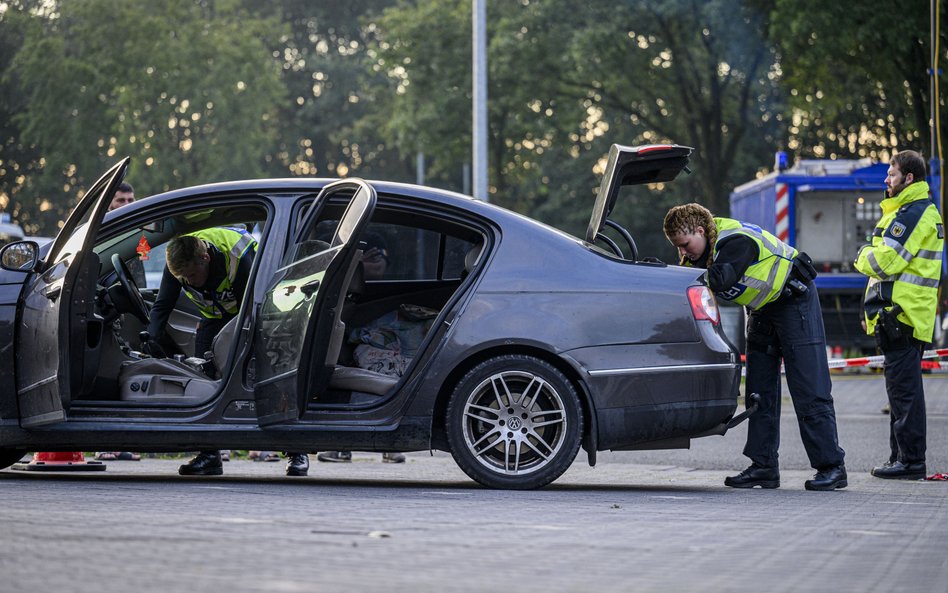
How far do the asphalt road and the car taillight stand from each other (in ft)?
2.91

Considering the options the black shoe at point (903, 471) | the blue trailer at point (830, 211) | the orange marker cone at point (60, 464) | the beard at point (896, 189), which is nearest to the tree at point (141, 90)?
the blue trailer at point (830, 211)

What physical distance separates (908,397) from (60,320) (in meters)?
4.71

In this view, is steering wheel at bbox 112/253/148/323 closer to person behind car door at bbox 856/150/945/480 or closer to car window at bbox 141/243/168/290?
car window at bbox 141/243/168/290

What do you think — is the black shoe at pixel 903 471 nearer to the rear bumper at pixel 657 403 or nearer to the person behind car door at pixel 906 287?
the person behind car door at pixel 906 287

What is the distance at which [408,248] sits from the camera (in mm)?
8633

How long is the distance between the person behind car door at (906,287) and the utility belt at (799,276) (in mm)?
757

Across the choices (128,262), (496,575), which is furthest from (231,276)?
(496,575)

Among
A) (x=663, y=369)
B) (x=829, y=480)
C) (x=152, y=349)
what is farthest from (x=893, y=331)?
(x=152, y=349)

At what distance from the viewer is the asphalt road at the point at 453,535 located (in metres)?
4.42

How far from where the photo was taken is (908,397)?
901cm

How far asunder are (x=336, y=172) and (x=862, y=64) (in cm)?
3248

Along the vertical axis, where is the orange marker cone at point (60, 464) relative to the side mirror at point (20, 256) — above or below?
below

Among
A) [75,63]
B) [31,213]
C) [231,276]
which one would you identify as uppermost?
[75,63]

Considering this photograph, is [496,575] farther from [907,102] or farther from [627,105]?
[627,105]
